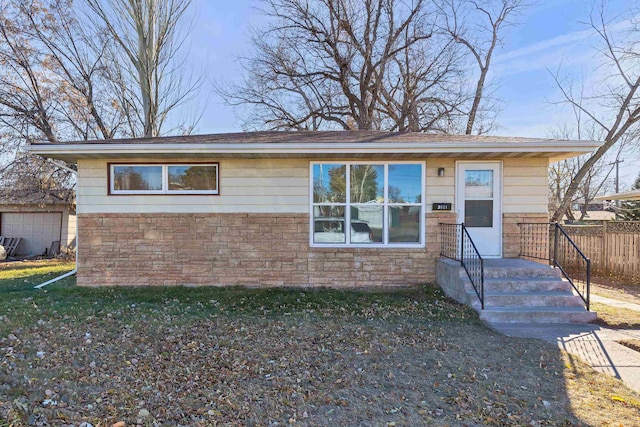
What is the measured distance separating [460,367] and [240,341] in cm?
241

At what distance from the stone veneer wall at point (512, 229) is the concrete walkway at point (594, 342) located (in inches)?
78.0

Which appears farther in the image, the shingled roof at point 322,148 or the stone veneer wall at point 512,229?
the stone veneer wall at point 512,229

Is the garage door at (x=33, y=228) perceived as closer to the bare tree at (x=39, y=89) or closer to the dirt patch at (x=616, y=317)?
the bare tree at (x=39, y=89)

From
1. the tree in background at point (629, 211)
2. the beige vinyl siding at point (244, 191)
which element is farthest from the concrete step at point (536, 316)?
the tree in background at point (629, 211)

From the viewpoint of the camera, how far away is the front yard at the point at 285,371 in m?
2.59

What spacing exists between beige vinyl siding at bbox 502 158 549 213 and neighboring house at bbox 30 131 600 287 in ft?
0.07

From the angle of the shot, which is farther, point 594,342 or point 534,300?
point 534,300

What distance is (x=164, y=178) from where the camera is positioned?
22.3 feet

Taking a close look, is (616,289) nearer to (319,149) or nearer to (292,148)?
(319,149)

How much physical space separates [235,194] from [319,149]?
1945 millimetres

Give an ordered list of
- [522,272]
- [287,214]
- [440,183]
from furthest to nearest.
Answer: [287,214], [440,183], [522,272]

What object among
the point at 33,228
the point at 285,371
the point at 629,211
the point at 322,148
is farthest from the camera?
the point at 33,228

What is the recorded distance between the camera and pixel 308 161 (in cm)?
673

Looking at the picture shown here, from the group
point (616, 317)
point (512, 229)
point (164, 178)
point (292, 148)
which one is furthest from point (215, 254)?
point (616, 317)
